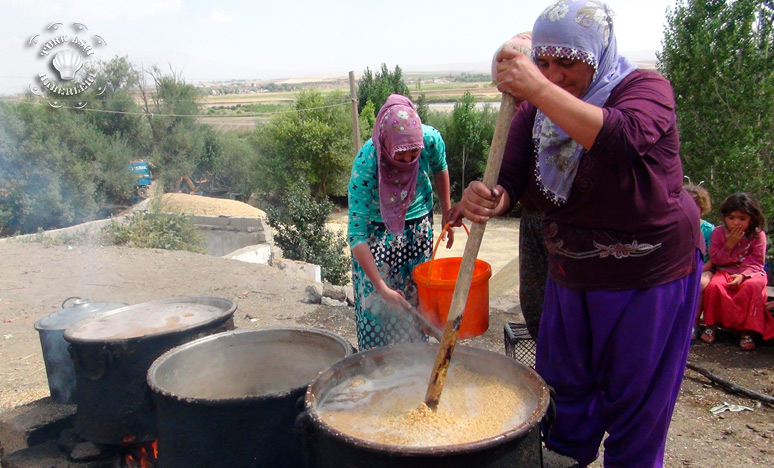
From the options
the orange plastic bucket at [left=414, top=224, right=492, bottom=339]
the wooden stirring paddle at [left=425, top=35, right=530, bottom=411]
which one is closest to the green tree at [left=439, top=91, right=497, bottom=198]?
the orange plastic bucket at [left=414, top=224, right=492, bottom=339]

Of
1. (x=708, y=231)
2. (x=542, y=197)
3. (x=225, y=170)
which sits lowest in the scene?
(x=225, y=170)

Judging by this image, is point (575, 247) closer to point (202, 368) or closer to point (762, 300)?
point (202, 368)

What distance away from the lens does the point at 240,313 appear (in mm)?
5824

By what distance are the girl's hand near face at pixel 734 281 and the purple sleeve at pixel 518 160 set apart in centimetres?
351

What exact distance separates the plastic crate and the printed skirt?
0.66 meters

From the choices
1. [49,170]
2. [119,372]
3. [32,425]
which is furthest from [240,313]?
[49,170]

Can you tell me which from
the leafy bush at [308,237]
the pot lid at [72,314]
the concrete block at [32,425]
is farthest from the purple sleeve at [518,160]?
the leafy bush at [308,237]

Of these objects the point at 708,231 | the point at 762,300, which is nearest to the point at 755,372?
the point at 762,300

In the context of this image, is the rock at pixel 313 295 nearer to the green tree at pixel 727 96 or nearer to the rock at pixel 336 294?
the rock at pixel 336 294

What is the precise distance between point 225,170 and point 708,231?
28.5 metres

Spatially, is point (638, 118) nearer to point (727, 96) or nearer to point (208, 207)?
point (727, 96)

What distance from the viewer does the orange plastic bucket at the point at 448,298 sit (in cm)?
237

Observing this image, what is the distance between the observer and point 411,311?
2.49 metres

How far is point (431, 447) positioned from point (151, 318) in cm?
191
